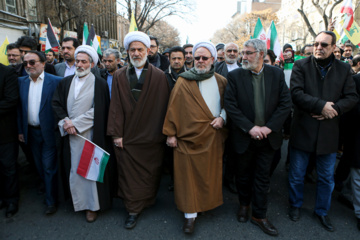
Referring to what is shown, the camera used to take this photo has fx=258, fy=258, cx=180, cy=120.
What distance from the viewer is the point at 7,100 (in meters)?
3.23

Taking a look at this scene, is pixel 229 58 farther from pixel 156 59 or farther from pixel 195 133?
pixel 195 133

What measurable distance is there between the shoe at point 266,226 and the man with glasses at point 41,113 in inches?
99.5

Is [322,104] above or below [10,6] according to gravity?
below

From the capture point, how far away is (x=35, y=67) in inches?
129

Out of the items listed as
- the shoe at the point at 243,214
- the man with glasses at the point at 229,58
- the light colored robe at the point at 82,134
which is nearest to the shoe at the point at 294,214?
the shoe at the point at 243,214

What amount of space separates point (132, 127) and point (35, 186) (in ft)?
7.36

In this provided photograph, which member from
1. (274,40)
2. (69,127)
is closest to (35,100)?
(69,127)

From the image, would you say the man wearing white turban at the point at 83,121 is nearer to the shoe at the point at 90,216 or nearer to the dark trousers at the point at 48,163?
the shoe at the point at 90,216

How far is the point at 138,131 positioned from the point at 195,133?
0.70 metres

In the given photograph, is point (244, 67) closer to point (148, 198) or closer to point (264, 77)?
point (264, 77)

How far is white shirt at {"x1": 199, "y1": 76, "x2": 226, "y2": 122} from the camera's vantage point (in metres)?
3.00

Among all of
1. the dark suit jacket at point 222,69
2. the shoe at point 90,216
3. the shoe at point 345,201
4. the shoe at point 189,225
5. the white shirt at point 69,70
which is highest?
the dark suit jacket at point 222,69

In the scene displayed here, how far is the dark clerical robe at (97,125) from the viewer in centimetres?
313

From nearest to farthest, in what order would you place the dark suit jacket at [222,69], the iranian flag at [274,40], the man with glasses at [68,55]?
the man with glasses at [68,55]
the dark suit jacket at [222,69]
the iranian flag at [274,40]
